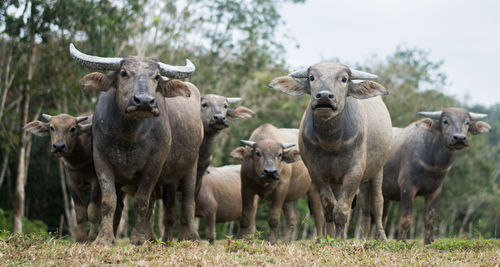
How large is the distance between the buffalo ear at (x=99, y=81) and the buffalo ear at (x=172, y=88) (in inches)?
22.2

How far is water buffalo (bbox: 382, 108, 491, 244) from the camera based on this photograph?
9.51m

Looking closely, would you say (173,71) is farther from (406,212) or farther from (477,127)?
(477,127)

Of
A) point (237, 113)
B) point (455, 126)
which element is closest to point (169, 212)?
point (237, 113)

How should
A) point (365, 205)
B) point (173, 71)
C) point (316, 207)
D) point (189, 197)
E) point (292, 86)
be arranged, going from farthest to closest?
point (316, 207) → point (365, 205) → point (189, 197) → point (292, 86) → point (173, 71)

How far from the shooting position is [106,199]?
21.6 ft

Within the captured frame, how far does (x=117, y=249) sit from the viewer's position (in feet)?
A: 18.4

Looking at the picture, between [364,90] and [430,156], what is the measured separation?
10.5 feet

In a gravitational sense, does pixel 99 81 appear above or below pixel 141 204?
above

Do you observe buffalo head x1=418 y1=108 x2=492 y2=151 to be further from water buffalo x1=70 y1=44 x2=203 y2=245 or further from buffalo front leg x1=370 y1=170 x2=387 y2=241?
water buffalo x1=70 y1=44 x2=203 y2=245

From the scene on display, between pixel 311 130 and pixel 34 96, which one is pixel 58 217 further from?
pixel 311 130

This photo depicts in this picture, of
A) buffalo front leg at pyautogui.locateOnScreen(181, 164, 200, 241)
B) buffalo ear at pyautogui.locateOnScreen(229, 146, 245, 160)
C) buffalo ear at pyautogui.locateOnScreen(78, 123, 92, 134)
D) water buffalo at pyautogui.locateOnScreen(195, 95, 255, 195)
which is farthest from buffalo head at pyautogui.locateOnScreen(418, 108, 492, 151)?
buffalo ear at pyautogui.locateOnScreen(78, 123, 92, 134)

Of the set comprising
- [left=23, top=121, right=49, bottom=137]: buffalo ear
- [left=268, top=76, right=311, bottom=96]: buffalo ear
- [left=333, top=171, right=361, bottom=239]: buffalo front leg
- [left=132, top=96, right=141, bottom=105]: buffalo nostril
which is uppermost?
[left=268, top=76, right=311, bottom=96]: buffalo ear

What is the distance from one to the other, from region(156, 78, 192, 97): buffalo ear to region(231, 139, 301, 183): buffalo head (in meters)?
2.95

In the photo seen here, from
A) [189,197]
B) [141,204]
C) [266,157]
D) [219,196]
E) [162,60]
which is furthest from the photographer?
[162,60]
